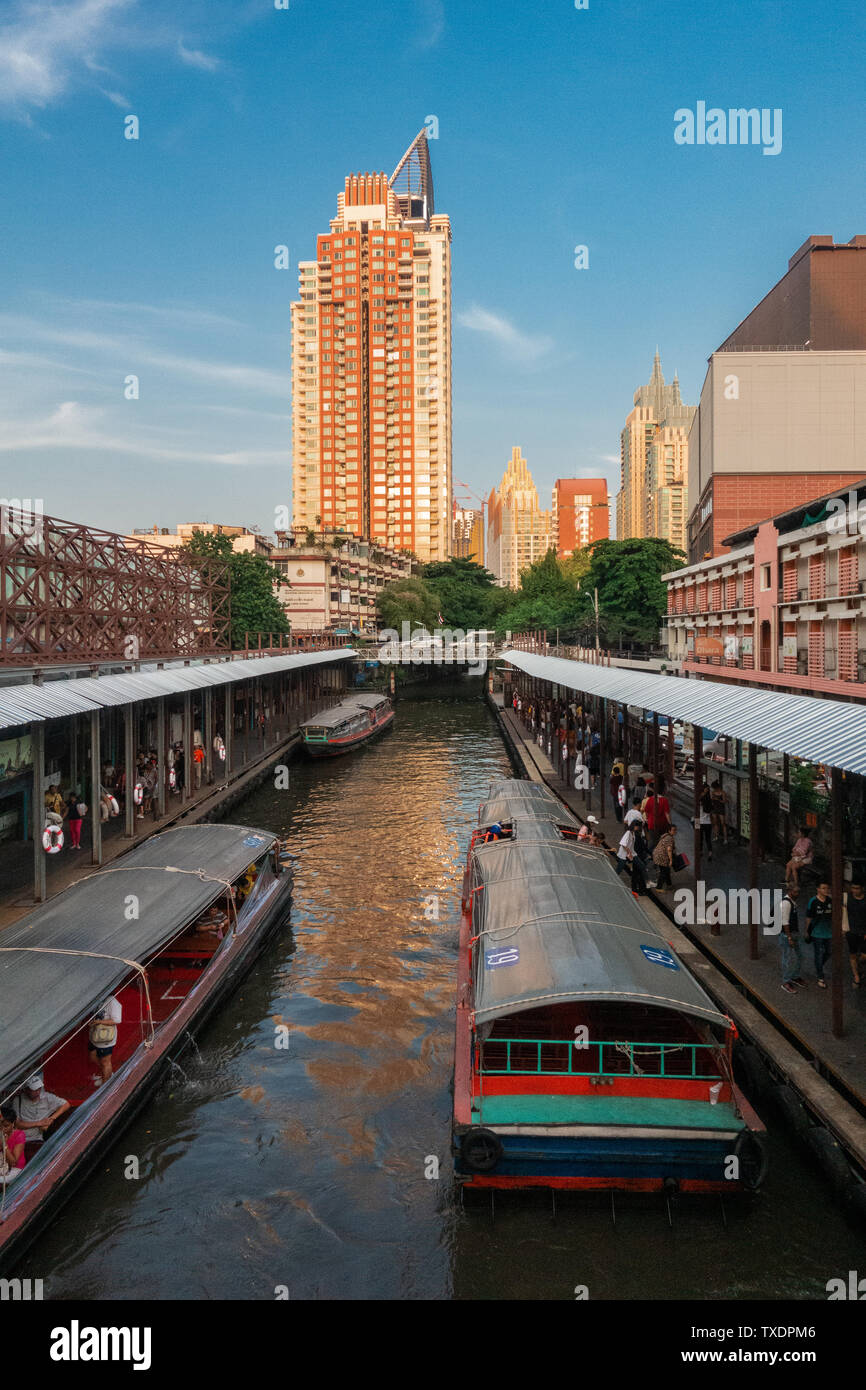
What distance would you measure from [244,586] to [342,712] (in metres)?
21.1

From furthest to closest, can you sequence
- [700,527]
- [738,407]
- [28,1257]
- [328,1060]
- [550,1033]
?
[700,527], [738,407], [328,1060], [550,1033], [28,1257]

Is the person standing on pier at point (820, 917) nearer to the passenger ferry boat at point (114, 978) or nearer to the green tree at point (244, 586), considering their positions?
the passenger ferry boat at point (114, 978)

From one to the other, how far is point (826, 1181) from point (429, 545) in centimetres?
15659

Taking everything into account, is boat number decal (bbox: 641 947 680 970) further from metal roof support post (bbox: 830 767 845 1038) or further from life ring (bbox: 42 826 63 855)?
life ring (bbox: 42 826 63 855)

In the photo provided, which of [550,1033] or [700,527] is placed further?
[700,527]

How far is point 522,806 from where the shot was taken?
20.2 metres

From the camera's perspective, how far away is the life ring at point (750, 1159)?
348 inches

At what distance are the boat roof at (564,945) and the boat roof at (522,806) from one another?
184 inches

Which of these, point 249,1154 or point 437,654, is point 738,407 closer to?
point 437,654

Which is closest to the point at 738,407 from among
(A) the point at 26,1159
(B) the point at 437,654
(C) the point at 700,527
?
(C) the point at 700,527

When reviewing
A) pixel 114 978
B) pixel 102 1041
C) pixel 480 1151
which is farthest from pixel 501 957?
pixel 102 1041

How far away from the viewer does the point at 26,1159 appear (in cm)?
922

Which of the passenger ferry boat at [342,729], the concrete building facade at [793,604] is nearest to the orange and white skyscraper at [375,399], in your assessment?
the passenger ferry boat at [342,729]
